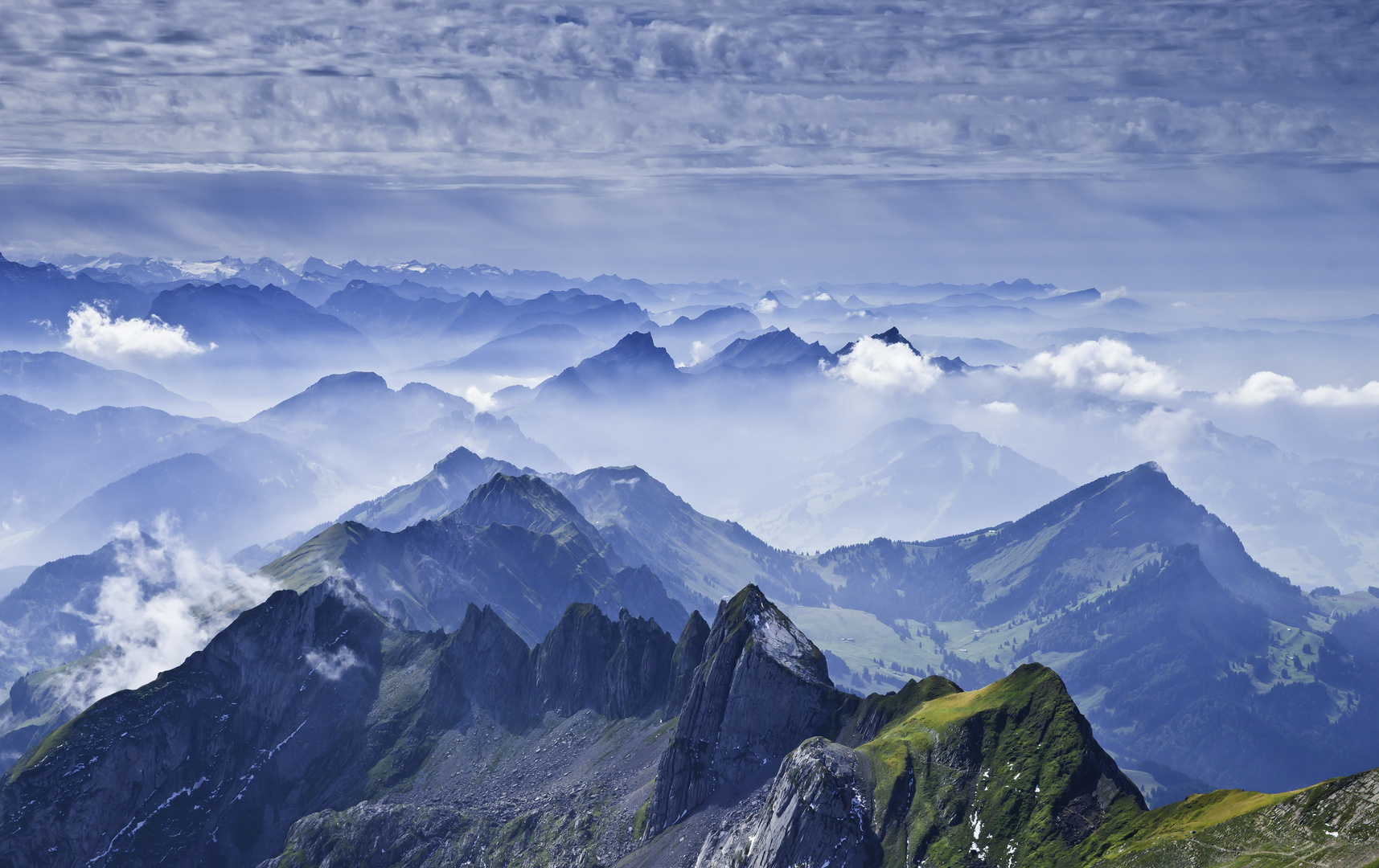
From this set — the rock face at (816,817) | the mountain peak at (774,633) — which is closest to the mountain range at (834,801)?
the rock face at (816,817)

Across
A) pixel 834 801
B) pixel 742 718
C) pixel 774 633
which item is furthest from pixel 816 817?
pixel 774 633

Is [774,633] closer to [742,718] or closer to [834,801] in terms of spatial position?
[742,718]

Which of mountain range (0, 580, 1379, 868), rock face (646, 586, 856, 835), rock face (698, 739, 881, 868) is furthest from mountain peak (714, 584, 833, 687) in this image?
rock face (698, 739, 881, 868)

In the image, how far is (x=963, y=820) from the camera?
112562mm

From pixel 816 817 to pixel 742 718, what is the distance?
128 ft

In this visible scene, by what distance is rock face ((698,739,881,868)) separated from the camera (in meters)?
116

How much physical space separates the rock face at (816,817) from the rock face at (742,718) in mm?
23965

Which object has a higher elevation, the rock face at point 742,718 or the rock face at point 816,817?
the rock face at point 816,817

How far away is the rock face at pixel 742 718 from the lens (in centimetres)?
15412

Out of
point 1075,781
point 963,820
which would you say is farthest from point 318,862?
point 1075,781

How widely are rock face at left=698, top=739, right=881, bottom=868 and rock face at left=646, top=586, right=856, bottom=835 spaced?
78.6 feet

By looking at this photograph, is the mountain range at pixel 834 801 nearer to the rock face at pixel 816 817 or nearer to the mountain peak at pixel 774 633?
the rock face at pixel 816 817

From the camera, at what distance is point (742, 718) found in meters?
156

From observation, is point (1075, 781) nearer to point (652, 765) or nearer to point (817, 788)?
point (817, 788)
